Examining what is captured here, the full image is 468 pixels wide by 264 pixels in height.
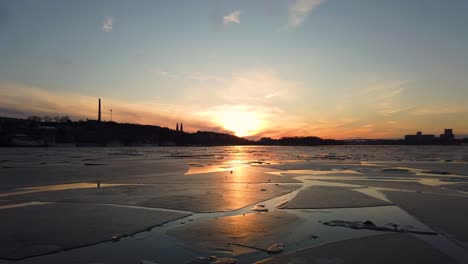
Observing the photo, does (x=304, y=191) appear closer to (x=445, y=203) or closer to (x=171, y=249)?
(x=445, y=203)

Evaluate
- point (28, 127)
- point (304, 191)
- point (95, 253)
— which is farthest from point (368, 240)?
point (28, 127)

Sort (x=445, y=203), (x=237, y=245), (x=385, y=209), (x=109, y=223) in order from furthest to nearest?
(x=445, y=203) → (x=385, y=209) → (x=109, y=223) → (x=237, y=245)

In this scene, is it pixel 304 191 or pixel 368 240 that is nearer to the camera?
pixel 368 240

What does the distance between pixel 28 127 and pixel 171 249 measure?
434 feet

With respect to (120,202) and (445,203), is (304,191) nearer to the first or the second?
(445,203)

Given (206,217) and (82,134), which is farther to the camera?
(82,134)

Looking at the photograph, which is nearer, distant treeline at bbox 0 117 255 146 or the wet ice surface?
the wet ice surface

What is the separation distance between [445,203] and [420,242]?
451 cm

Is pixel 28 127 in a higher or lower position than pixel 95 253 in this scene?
higher

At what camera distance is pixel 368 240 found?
551cm

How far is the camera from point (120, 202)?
9094 millimetres

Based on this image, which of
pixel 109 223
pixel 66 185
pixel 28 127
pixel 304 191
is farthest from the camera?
pixel 28 127

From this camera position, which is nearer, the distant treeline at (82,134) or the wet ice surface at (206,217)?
the wet ice surface at (206,217)

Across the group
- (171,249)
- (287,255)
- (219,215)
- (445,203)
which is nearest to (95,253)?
(171,249)
